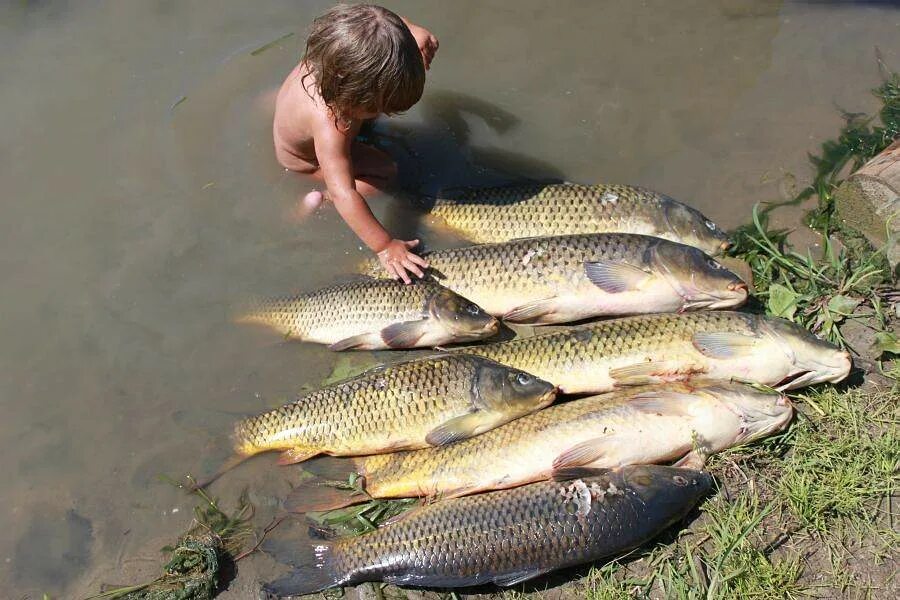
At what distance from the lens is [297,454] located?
146 inches

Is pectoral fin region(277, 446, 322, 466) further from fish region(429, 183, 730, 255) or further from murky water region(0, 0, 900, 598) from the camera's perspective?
fish region(429, 183, 730, 255)

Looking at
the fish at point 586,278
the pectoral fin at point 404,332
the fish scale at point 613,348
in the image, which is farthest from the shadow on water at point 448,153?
the fish scale at point 613,348

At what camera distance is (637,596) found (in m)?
3.22

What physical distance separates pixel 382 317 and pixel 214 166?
2.02 m

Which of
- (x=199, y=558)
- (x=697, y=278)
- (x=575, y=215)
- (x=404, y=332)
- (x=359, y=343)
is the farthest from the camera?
(x=575, y=215)

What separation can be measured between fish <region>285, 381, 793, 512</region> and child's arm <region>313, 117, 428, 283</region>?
1091mm

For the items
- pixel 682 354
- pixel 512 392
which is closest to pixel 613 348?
pixel 682 354

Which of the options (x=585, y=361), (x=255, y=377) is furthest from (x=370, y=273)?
(x=585, y=361)

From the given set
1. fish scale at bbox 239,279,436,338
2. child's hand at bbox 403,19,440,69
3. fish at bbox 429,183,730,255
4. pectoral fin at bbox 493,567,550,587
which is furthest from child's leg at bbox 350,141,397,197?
pectoral fin at bbox 493,567,550,587

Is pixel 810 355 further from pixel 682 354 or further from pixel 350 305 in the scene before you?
pixel 350 305

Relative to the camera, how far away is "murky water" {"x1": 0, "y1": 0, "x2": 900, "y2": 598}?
12.9 ft

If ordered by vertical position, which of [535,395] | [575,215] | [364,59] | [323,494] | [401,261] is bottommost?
[323,494]

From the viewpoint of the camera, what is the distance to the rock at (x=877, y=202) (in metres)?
3.91

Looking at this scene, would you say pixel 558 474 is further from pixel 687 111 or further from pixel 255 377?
pixel 687 111
